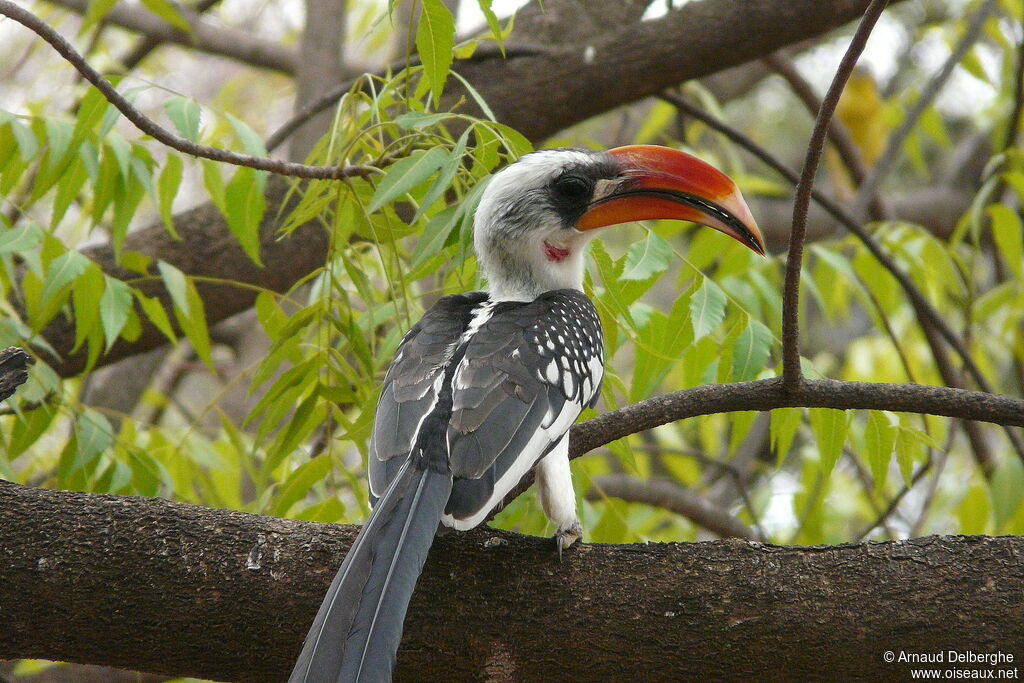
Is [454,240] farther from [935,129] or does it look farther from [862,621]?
[935,129]

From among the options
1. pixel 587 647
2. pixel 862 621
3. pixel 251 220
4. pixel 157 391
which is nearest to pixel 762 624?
pixel 862 621

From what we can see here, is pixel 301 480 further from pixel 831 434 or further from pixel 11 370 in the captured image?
pixel 831 434

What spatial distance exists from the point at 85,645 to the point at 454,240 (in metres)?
1.11

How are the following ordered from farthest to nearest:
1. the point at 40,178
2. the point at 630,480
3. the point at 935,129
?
the point at 935,129
the point at 630,480
the point at 40,178

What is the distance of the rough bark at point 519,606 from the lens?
194cm

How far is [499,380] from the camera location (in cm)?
224

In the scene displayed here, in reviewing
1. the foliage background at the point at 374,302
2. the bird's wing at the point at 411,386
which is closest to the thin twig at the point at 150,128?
the foliage background at the point at 374,302

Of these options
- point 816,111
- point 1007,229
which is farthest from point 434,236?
point 816,111

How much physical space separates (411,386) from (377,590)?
2.03 feet

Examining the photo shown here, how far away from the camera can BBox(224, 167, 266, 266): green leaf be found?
281 cm

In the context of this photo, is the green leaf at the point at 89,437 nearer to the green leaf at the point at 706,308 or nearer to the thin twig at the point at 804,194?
the green leaf at the point at 706,308

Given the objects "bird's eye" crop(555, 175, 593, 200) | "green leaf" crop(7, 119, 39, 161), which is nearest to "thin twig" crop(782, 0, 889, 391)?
"bird's eye" crop(555, 175, 593, 200)

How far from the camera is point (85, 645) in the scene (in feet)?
6.48

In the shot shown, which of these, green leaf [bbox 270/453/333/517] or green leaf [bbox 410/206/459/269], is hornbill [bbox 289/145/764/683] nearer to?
green leaf [bbox 410/206/459/269]
